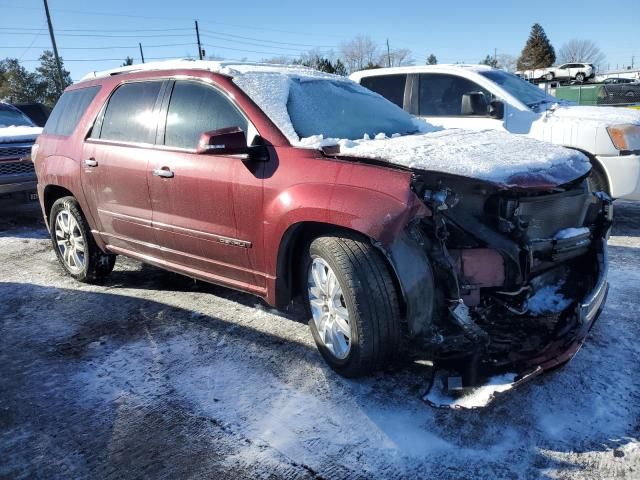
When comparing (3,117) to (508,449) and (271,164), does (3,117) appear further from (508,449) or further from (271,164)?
(508,449)

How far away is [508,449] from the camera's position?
234 cm

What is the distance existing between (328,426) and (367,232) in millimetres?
982

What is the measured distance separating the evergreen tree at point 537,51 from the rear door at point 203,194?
59.9 meters

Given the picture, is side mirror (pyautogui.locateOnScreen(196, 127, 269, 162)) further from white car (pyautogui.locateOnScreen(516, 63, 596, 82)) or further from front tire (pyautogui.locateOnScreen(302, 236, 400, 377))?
white car (pyautogui.locateOnScreen(516, 63, 596, 82))

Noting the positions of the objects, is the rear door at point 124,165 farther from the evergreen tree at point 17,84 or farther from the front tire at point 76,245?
the evergreen tree at point 17,84

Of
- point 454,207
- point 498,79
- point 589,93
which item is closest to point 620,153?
point 498,79

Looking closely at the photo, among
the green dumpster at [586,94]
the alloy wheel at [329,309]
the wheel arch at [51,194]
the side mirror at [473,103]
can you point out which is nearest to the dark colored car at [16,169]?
the wheel arch at [51,194]

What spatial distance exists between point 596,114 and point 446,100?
1.73m

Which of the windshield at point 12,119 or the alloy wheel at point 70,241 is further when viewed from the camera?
the windshield at point 12,119

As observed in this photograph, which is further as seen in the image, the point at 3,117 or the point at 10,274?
the point at 3,117

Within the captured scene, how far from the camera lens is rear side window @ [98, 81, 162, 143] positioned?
13.0ft

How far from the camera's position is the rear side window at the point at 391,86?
701 centimetres

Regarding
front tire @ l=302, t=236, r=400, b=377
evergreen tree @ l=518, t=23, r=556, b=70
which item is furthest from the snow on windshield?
evergreen tree @ l=518, t=23, r=556, b=70

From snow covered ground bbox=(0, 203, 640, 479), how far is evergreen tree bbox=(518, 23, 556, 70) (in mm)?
59763
